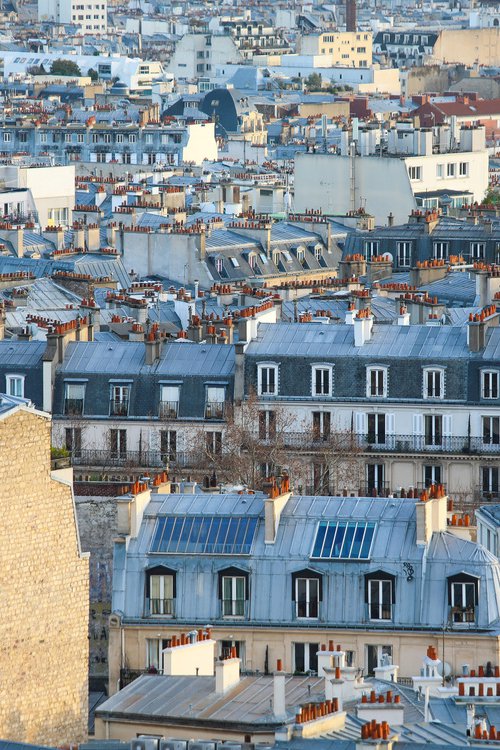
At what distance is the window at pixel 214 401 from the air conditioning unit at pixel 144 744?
87.4 ft

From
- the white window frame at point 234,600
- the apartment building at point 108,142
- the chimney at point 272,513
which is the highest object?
the chimney at point 272,513

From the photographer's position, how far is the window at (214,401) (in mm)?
65062

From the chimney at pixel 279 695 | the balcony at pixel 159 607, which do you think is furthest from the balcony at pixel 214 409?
the chimney at pixel 279 695

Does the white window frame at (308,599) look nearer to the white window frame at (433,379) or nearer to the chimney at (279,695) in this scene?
the chimney at (279,695)

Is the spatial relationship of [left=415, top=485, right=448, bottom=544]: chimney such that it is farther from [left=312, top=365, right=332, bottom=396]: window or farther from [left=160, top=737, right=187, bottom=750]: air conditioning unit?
[left=312, top=365, right=332, bottom=396]: window

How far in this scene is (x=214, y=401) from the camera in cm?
A: 6519

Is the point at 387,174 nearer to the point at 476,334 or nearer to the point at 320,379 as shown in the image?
the point at 476,334

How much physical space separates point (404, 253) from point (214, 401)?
113ft

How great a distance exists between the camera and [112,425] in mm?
65375

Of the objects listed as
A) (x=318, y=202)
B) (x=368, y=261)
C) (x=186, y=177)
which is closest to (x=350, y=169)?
(x=318, y=202)

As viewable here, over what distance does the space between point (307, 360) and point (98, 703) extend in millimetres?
19817

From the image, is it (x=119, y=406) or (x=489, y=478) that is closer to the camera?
(x=489, y=478)

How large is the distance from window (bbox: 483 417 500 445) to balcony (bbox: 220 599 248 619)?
1631 centimetres

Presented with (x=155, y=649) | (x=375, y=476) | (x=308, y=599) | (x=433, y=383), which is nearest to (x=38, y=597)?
(x=155, y=649)
